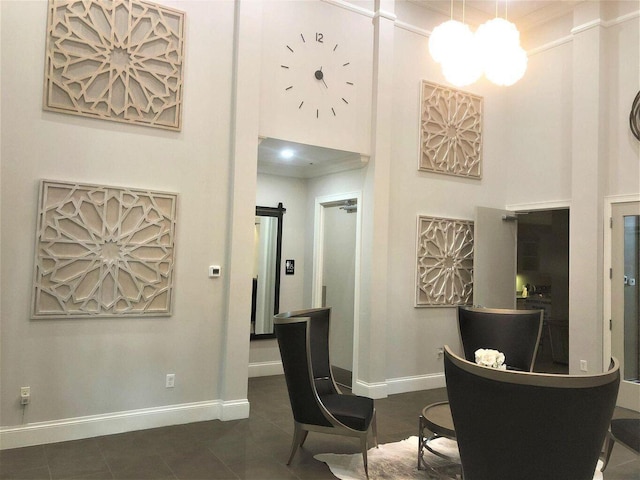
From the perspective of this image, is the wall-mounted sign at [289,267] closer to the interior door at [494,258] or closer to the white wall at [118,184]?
the white wall at [118,184]

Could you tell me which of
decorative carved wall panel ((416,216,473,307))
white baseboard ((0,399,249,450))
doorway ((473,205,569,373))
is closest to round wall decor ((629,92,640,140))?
doorway ((473,205,569,373))

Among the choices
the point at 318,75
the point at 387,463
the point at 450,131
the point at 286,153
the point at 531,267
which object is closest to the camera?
the point at 387,463

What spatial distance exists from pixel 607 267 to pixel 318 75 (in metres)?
3.74

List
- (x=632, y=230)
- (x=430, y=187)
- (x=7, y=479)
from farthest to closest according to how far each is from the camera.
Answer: (x=430, y=187) → (x=632, y=230) → (x=7, y=479)

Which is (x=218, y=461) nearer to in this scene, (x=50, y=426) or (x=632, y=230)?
(x=50, y=426)

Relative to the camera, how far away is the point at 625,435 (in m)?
3.00

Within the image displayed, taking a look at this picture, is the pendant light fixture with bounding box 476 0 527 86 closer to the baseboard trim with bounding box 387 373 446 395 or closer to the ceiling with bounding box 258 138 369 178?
the ceiling with bounding box 258 138 369 178

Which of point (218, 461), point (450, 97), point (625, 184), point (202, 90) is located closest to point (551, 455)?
point (218, 461)

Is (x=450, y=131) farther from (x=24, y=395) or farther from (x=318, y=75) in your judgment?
(x=24, y=395)

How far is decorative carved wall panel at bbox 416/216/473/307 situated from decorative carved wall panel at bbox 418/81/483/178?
684 mm

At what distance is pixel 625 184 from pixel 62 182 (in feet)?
17.9

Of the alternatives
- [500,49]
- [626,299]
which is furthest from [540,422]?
[626,299]

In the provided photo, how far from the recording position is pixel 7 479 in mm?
2941

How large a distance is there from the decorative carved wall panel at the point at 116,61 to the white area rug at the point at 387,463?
Result: 9.95 feet
